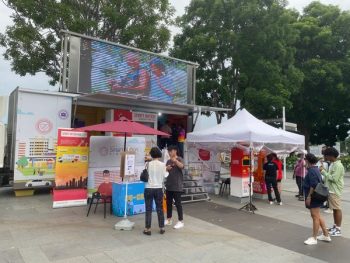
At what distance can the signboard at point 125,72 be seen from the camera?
36.3ft

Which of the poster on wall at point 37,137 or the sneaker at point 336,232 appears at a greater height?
the poster on wall at point 37,137

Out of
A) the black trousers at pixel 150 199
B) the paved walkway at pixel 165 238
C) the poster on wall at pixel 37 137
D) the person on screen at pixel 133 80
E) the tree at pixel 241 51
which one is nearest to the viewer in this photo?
the paved walkway at pixel 165 238

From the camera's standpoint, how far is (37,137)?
9781mm

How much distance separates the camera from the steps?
971 cm

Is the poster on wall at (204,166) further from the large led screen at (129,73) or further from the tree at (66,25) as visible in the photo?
the tree at (66,25)

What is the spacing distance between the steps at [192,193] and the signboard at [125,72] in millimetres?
3409

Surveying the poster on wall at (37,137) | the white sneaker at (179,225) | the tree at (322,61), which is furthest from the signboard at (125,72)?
the tree at (322,61)

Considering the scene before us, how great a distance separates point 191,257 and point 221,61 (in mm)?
13246

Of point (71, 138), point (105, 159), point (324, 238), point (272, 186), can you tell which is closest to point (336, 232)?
point (324, 238)

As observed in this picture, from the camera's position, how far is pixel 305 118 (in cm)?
2480

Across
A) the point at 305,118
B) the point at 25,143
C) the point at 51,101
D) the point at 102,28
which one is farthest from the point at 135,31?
the point at 305,118

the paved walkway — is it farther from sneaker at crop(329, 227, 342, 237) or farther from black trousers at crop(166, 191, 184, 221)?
black trousers at crop(166, 191, 184, 221)

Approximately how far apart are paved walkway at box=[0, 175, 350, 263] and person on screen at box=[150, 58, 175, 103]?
227 inches

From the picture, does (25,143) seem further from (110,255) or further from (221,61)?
(221,61)
